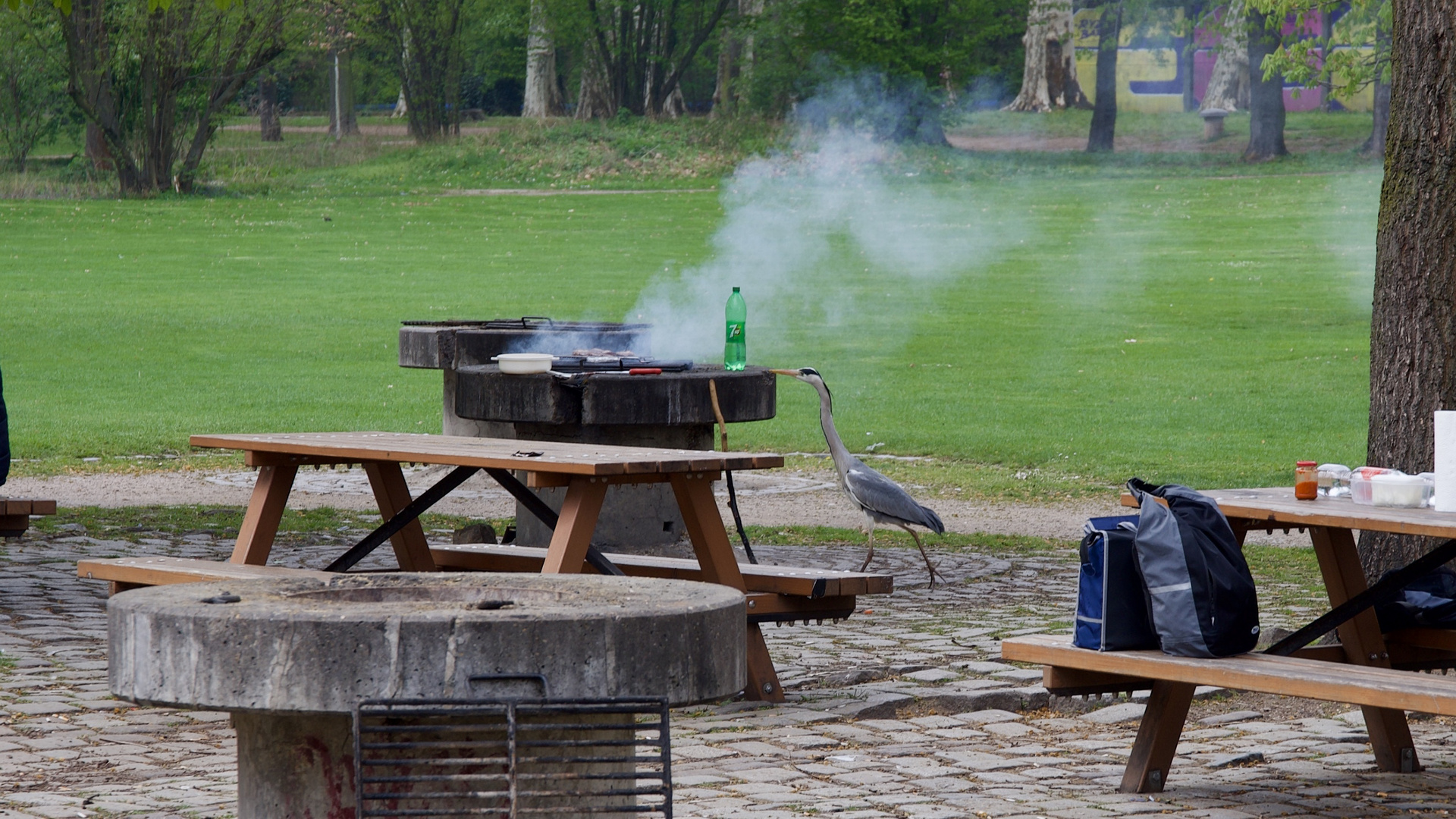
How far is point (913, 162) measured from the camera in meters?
39.3

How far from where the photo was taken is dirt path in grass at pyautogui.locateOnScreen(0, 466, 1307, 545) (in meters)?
11.2

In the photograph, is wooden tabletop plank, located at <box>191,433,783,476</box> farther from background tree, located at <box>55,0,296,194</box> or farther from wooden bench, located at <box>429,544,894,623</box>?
background tree, located at <box>55,0,296,194</box>

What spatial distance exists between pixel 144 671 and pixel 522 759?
0.76 metres

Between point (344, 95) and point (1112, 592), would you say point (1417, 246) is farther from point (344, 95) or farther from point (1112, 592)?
point (344, 95)

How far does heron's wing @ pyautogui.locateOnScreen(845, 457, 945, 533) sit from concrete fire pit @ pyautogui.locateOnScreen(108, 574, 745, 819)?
431 cm

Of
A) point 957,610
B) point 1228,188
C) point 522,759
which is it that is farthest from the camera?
point 1228,188

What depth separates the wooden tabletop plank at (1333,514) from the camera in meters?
5.02

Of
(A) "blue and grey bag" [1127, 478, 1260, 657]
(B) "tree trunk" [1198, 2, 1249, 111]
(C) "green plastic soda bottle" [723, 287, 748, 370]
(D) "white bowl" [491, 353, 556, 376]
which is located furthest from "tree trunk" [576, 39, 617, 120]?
(A) "blue and grey bag" [1127, 478, 1260, 657]

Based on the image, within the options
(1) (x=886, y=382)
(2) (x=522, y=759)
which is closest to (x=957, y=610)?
(2) (x=522, y=759)

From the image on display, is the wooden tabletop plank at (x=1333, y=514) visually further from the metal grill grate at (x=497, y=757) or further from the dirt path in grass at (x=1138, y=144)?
the dirt path in grass at (x=1138, y=144)

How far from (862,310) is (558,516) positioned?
62.3 ft

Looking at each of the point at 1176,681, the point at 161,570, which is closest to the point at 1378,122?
the point at 161,570

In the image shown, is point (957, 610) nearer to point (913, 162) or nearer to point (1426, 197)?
point (1426, 197)

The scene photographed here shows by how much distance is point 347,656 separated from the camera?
3.47m
